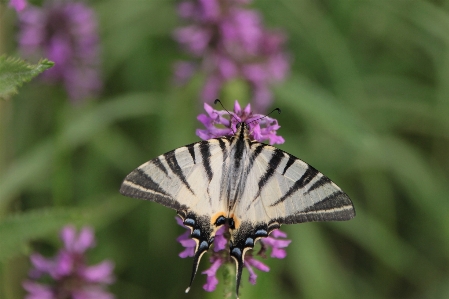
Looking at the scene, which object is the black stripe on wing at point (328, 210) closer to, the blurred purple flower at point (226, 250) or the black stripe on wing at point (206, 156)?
the blurred purple flower at point (226, 250)

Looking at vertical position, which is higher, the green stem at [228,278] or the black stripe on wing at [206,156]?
the black stripe on wing at [206,156]

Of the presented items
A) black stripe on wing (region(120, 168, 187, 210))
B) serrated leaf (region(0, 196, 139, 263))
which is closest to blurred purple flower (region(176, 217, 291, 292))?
black stripe on wing (region(120, 168, 187, 210))

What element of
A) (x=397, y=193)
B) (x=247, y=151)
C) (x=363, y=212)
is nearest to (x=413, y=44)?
(x=397, y=193)

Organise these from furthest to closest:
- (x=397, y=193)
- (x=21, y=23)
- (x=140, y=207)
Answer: (x=397, y=193)
(x=140, y=207)
(x=21, y=23)

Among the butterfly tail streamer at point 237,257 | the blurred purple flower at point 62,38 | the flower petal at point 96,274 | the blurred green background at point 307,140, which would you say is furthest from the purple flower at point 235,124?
the blurred purple flower at point 62,38

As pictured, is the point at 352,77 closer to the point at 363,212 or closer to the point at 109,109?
the point at 363,212

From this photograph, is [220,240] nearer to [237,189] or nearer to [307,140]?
[237,189]

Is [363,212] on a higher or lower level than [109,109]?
lower

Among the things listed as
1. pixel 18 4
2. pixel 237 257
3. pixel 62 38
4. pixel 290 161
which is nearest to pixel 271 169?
pixel 290 161
